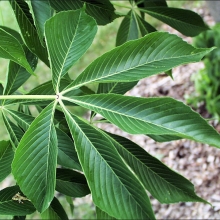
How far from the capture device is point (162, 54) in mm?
828

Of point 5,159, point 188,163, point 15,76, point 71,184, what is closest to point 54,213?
point 71,184

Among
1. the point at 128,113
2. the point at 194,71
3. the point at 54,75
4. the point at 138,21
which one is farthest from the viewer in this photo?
the point at 194,71

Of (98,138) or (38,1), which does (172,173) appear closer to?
(98,138)

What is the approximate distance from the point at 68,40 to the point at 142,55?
0.19 metres

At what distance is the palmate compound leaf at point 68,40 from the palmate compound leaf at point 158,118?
16cm

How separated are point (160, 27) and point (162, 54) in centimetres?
330

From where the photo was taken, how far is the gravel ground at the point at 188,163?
2.73 meters

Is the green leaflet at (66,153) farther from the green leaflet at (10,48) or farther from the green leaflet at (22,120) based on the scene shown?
the green leaflet at (10,48)

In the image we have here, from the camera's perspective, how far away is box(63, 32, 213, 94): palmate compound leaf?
82 cm

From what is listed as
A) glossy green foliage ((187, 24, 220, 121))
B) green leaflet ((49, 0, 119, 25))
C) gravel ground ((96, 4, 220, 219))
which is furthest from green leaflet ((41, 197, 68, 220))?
glossy green foliage ((187, 24, 220, 121))

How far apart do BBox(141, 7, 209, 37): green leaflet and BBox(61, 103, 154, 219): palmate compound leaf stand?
601 millimetres

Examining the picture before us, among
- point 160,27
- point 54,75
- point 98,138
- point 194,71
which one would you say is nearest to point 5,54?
point 54,75

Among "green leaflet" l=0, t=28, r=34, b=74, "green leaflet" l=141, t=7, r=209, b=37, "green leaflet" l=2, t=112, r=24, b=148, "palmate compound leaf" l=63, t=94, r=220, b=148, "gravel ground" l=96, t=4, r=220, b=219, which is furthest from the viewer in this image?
"gravel ground" l=96, t=4, r=220, b=219

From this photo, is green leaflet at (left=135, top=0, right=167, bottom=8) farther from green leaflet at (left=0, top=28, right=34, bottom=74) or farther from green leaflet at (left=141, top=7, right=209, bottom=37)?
green leaflet at (left=0, top=28, right=34, bottom=74)
